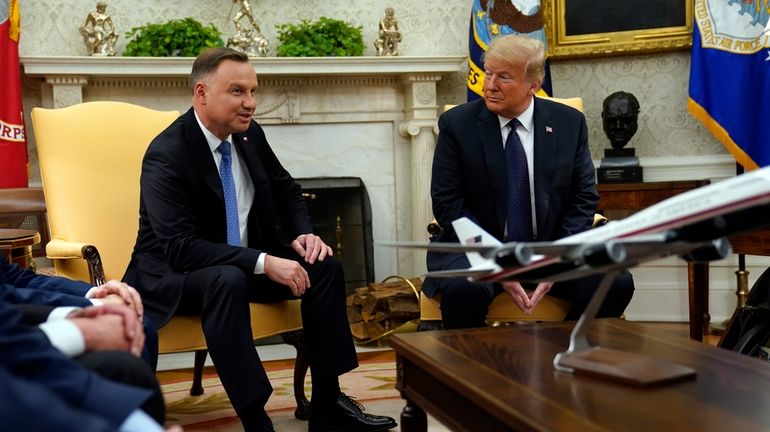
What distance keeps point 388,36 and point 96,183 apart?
2493mm

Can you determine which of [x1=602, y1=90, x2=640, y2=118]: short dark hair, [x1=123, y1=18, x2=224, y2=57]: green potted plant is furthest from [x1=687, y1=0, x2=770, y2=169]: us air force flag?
[x1=123, y1=18, x2=224, y2=57]: green potted plant

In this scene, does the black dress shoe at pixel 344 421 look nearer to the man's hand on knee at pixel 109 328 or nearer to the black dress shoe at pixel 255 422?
the black dress shoe at pixel 255 422

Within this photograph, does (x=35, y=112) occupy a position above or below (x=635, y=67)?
below

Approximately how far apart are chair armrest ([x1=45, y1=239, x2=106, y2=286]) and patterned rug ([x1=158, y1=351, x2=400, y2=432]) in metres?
0.62

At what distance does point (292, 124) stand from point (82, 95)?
1.24 metres

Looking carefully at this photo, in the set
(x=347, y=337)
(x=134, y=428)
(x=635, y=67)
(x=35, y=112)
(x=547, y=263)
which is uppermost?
(x=635, y=67)

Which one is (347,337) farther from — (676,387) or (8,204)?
(8,204)

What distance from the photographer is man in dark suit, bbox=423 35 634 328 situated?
3115mm

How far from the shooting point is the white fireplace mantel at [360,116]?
496 cm

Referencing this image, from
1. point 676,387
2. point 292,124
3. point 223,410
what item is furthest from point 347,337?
point 292,124

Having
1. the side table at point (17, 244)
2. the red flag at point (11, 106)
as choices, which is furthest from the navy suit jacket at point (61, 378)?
the red flag at point (11, 106)

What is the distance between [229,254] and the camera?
2.77 m

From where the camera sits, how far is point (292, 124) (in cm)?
522

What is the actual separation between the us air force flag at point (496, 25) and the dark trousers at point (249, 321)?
94.7 inches
